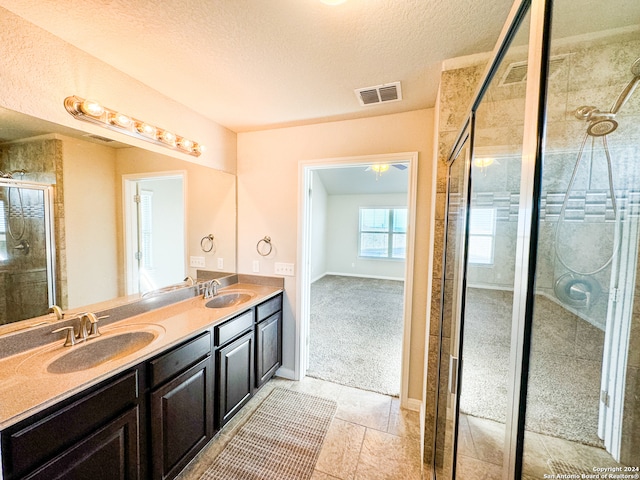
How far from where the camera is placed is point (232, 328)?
1.82 meters

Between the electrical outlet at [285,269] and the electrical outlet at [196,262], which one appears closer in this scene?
the electrical outlet at [196,262]

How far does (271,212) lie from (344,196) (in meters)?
5.13

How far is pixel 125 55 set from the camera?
1420mm

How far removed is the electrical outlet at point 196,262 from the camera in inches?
92.5

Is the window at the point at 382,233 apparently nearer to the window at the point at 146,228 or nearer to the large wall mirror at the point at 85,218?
the large wall mirror at the point at 85,218

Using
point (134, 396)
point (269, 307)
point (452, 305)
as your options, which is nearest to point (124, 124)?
point (134, 396)

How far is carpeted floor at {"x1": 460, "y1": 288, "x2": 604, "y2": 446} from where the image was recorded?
80cm

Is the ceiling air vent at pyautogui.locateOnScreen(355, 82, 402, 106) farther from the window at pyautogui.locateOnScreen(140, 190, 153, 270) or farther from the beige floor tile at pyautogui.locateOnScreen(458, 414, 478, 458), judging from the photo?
the beige floor tile at pyautogui.locateOnScreen(458, 414, 478, 458)

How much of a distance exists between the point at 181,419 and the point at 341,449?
1085 mm

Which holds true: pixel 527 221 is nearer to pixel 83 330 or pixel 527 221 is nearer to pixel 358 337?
pixel 83 330

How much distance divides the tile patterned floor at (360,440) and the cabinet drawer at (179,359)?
2.36ft

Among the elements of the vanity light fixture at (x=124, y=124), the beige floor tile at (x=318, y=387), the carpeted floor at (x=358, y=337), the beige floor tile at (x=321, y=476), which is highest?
the vanity light fixture at (x=124, y=124)

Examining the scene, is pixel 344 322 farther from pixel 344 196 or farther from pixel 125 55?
pixel 344 196

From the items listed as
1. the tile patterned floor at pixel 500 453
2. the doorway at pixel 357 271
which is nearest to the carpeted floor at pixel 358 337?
the doorway at pixel 357 271
